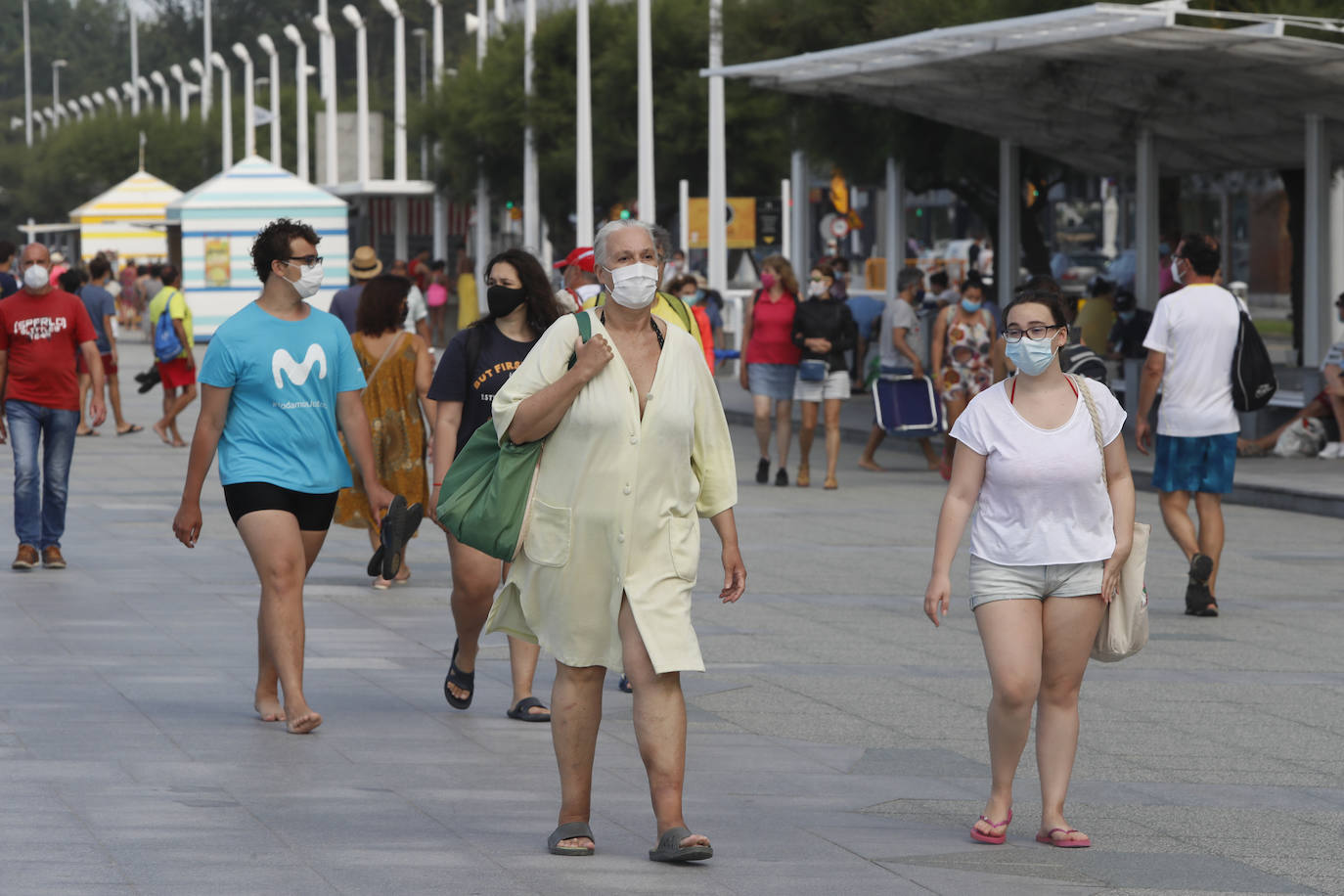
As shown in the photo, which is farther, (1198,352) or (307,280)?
(1198,352)

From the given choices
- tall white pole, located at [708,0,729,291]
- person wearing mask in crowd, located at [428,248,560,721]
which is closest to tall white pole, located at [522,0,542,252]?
tall white pole, located at [708,0,729,291]

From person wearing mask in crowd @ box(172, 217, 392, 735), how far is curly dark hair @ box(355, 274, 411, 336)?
10.7 ft

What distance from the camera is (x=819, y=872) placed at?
18.3ft

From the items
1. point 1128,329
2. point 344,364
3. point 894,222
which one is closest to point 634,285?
point 344,364

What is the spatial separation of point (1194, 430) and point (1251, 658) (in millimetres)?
1628

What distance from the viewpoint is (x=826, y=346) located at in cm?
1689

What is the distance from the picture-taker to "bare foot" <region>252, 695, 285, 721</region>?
7.73 meters

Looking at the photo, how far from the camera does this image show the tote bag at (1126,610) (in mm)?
5992

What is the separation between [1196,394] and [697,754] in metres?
4.36

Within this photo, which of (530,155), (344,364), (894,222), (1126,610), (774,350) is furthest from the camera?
(530,155)

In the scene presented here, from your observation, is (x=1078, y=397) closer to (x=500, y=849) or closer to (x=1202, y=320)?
(x=500, y=849)

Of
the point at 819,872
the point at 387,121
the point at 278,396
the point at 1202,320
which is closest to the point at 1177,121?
the point at 1202,320

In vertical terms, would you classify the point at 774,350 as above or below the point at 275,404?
below

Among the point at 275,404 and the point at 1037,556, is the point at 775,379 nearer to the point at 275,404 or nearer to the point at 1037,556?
the point at 275,404
